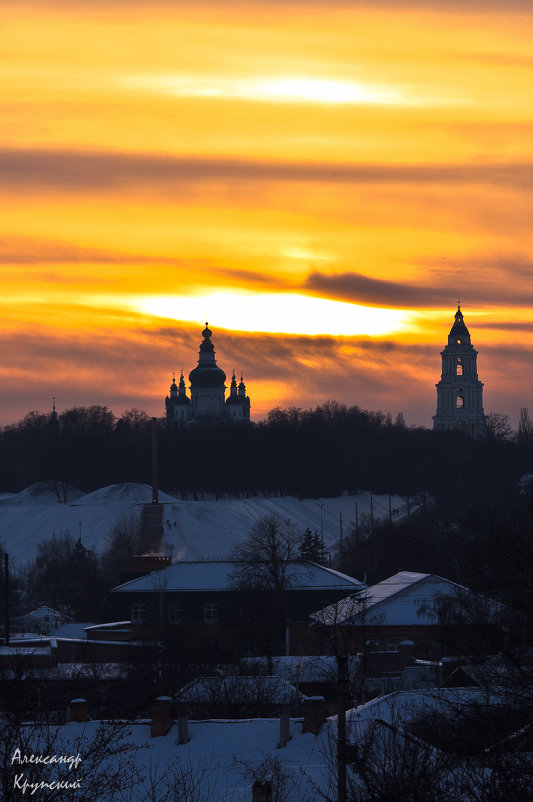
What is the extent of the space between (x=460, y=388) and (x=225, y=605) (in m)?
118

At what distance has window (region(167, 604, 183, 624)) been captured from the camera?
52575 millimetres

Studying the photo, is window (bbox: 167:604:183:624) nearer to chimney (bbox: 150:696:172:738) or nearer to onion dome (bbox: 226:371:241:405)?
chimney (bbox: 150:696:172:738)

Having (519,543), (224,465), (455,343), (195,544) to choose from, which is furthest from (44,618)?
(455,343)

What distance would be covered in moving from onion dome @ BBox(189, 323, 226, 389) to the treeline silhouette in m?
30.6

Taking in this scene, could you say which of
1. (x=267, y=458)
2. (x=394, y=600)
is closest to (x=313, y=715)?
(x=394, y=600)

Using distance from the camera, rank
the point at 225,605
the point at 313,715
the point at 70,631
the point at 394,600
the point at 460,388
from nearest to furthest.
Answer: the point at 313,715 < the point at 394,600 < the point at 70,631 < the point at 225,605 < the point at 460,388

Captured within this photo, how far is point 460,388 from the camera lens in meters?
168

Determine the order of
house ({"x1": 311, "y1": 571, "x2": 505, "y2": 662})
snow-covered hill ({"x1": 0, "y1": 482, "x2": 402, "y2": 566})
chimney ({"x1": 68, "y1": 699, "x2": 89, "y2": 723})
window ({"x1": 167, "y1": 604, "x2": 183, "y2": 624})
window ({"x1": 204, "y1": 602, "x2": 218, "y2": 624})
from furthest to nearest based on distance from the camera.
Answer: snow-covered hill ({"x1": 0, "y1": 482, "x2": 402, "y2": 566}), window ({"x1": 204, "y1": 602, "x2": 218, "y2": 624}), window ({"x1": 167, "y1": 604, "x2": 183, "y2": 624}), house ({"x1": 311, "y1": 571, "x2": 505, "y2": 662}), chimney ({"x1": 68, "y1": 699, "x2": 89, "y2": 723})

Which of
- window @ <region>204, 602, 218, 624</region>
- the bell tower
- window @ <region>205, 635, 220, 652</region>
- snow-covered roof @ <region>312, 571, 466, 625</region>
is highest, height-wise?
the bell tower

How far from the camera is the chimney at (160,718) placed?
2067 centimetres

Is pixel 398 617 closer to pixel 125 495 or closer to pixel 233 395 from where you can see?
pixel 125 495

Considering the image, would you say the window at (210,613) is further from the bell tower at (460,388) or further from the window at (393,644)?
the bell tower at (460,388)

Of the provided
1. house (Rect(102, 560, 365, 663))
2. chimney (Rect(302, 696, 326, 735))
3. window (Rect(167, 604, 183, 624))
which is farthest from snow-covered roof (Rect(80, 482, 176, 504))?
chimney (Rect(302, 696, 326, 735))

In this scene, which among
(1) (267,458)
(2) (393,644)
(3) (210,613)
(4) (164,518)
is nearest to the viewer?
(2) (393,644)
